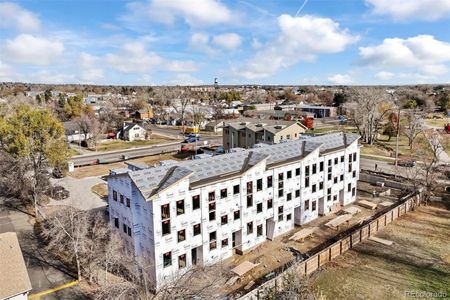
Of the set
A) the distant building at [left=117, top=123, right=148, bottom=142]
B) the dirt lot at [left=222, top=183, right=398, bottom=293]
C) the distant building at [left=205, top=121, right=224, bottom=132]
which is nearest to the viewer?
the dirt lot at [left=222, top=183, right=398, bottom=293]

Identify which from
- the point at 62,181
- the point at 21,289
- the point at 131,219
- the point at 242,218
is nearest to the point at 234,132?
the point at 62,181

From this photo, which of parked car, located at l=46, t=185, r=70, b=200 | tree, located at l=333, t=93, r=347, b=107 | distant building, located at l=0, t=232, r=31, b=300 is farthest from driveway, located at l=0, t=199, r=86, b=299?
tree, located at l=333, t=93, r=347, b=107

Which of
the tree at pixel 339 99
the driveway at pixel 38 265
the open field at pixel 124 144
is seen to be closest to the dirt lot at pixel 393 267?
the driveway at pixel 38 265

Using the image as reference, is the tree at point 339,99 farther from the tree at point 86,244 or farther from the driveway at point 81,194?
the tree at point 86,244

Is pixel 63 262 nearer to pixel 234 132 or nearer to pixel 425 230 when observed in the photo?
pixel 425 230

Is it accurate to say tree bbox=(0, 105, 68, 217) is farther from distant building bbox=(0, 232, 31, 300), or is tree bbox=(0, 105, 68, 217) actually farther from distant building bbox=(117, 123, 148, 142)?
distant building bbox=(117, 123, 148, 142)

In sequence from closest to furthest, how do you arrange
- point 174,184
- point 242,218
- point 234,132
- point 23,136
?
point 174,184, point 242,218, point 23,136, point 234,132
